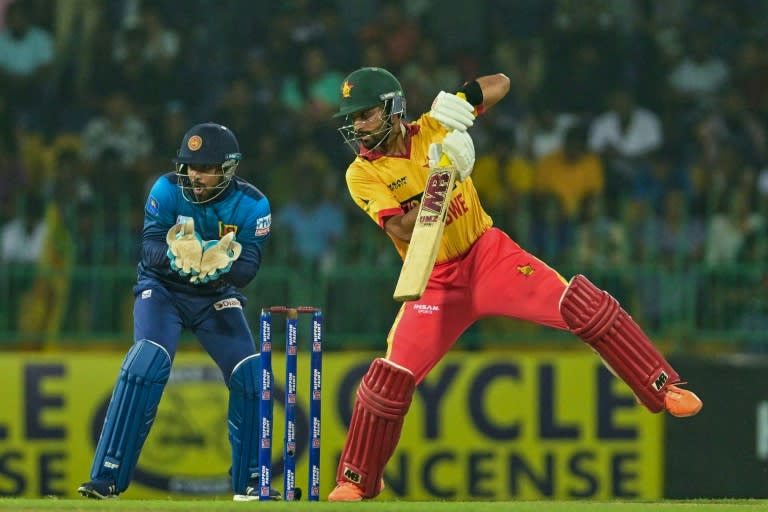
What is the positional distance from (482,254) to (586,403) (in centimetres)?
302

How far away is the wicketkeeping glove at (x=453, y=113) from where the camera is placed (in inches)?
292

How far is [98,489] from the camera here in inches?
298

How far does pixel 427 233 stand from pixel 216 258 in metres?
1.05

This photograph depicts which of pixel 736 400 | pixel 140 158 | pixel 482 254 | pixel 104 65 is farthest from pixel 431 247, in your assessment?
pixel 104 65

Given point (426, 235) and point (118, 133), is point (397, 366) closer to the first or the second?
point (426, 235)

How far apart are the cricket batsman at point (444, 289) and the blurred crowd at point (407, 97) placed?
3.48m

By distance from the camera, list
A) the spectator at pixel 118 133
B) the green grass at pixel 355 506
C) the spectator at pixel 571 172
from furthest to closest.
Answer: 1. the spectator at pixel 118 133
2. the spectator at pixel 571 172
3. the green grass at pixel 355 506

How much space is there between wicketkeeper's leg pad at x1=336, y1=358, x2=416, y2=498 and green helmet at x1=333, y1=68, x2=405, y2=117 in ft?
3.93

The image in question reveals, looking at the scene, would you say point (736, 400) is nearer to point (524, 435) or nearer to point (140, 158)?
point (524, 435)

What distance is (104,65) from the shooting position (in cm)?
1345

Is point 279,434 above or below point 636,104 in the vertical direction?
below

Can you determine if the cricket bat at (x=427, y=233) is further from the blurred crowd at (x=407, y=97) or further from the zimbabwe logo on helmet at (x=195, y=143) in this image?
the blurred crowd at (x=407, y=97)

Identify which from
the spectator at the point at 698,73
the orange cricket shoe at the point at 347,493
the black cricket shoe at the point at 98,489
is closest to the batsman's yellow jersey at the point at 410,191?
the orange cricket shoe at the point at 347,493

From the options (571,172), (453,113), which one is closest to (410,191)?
(453,113)
